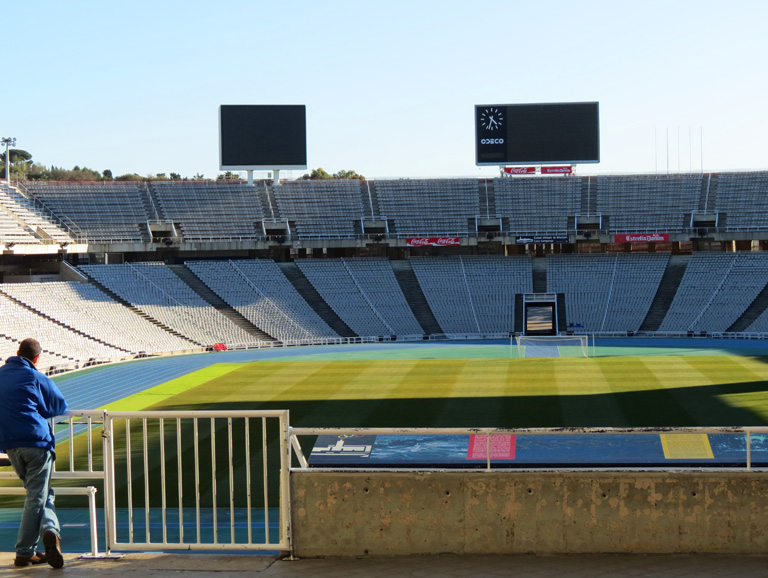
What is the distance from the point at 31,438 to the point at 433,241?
194 feet

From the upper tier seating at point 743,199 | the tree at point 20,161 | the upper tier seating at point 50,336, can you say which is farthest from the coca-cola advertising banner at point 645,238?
the tree at point 20,161

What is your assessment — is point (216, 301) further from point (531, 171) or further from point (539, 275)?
point (531, 171)

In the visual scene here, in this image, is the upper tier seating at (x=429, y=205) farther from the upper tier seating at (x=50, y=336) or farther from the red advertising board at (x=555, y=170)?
the upper tier seating at (x=50, y=336)

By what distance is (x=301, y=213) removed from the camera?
67938 millimetres

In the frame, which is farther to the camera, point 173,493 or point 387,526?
point 173,493

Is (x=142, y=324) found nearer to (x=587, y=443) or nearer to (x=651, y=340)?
(x=651, y=340)

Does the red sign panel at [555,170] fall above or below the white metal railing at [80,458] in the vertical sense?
above

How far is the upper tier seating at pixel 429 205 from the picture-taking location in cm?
6688

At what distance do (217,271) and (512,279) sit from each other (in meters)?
20.5

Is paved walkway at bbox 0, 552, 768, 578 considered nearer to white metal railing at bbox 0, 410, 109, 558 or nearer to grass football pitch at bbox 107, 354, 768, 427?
white metal railing at bbox 0, 410, 109, 558

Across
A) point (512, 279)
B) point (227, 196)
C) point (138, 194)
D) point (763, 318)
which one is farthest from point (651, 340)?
point (138, 194)

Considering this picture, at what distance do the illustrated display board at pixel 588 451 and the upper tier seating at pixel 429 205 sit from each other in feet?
188

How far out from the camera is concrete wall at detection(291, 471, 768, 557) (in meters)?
7.05

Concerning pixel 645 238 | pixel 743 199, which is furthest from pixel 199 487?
pixel 743 199
